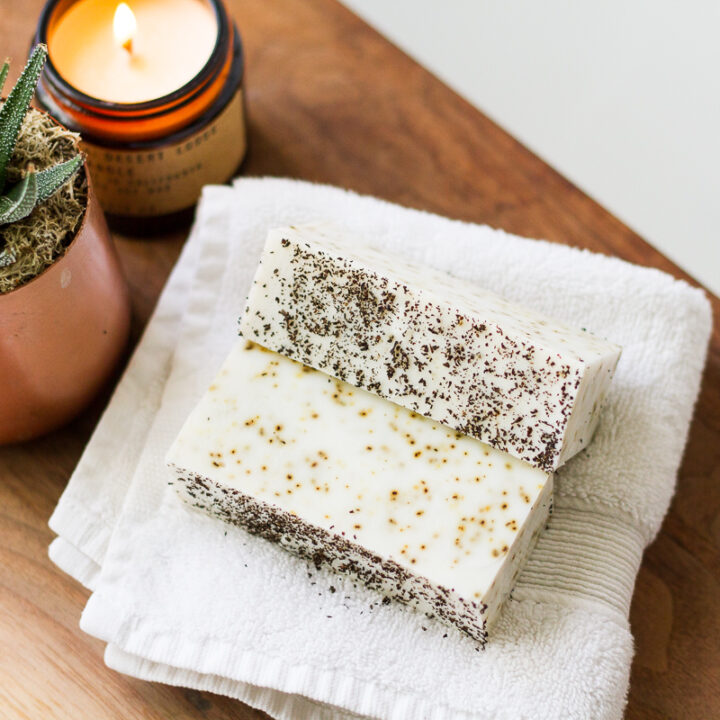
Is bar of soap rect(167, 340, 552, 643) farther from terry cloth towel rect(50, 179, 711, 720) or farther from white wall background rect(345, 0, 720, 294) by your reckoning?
white wall background rect(345, 0, 720, 294)

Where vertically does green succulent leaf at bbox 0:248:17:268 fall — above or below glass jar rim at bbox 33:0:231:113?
below

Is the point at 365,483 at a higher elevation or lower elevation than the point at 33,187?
lower

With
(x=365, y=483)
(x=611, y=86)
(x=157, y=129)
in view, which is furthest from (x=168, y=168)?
(x=611, y=86)

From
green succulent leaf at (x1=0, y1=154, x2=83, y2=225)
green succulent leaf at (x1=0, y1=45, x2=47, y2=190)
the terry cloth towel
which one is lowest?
the terry cloth towel

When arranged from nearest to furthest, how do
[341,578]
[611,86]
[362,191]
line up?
[341,578] → [362,191] → [611,86]

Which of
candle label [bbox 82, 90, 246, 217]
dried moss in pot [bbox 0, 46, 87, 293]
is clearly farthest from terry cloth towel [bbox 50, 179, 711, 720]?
dried moss in pot [bbox 0, 46, 87, 293]

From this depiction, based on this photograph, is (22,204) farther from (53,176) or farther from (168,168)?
(168,168)
